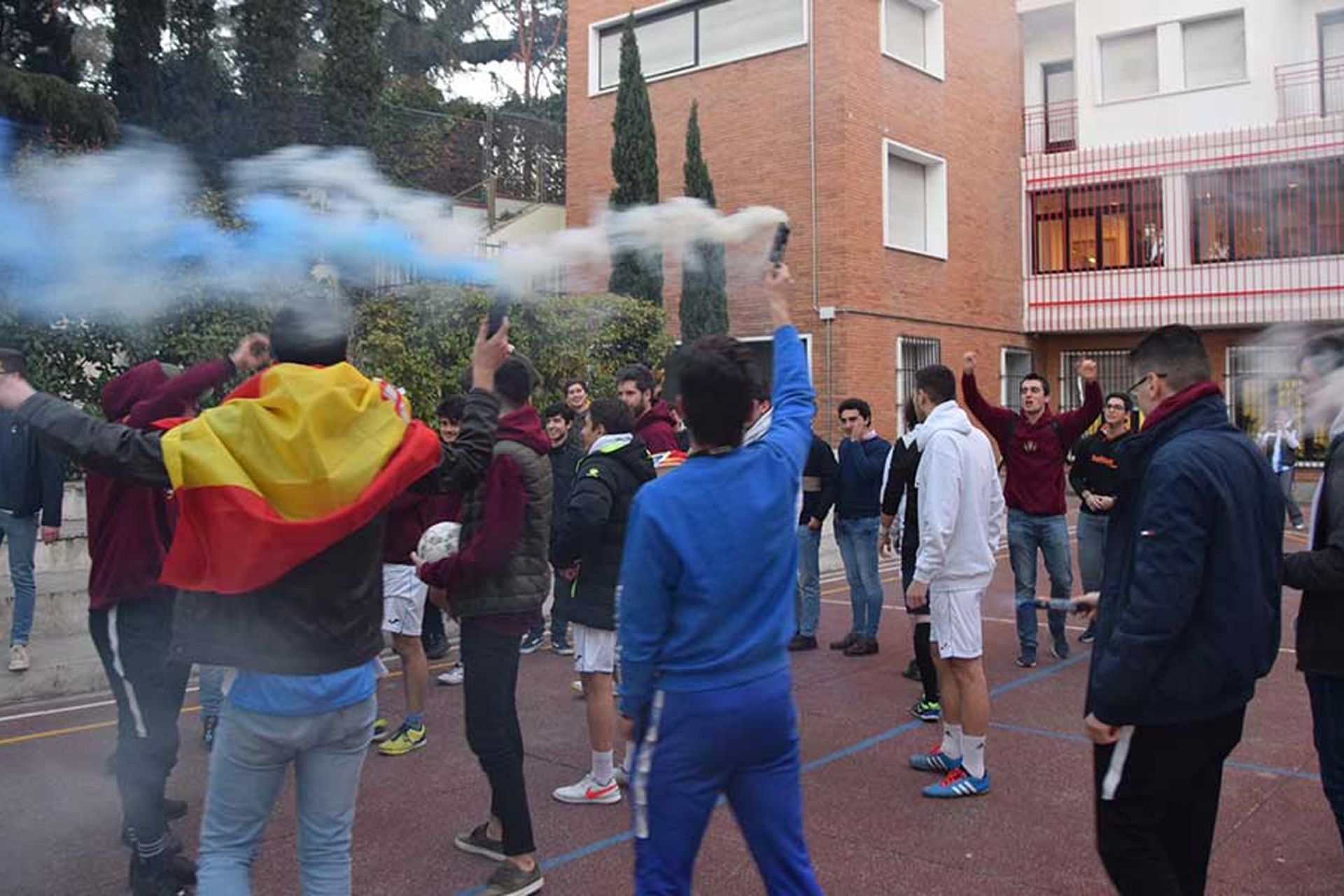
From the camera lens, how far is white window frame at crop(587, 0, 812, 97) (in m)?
17.7

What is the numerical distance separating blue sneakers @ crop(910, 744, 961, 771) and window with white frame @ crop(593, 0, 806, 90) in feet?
46.8

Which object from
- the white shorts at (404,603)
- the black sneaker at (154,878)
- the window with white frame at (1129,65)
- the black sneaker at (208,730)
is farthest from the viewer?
the window with white frame at (1129,65)

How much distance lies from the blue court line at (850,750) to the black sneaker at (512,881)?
0.07 metres

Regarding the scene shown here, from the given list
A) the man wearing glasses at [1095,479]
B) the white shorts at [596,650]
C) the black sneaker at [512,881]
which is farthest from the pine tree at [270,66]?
the black sneaker at [512,881]

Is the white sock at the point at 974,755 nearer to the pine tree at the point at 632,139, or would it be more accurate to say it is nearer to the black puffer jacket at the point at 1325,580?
the black puffer jacket at the point at 1325,580

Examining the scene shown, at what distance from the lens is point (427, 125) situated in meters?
20.6

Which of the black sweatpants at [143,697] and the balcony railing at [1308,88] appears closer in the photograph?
the black sweatpants at [143,697]

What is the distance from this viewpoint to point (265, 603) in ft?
9.52

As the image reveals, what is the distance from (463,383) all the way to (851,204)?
13428 millimetres

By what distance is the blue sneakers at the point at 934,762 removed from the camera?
17.7 ft

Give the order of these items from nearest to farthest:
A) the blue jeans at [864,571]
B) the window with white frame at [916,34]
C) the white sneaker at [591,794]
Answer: the white sneaker at [591,794]
the blue jeans at [864,571]
the window with white frame at [916,34]

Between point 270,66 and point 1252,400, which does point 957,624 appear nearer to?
point 270,66

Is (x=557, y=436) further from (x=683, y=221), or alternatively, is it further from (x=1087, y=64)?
(x=1087, y=64)

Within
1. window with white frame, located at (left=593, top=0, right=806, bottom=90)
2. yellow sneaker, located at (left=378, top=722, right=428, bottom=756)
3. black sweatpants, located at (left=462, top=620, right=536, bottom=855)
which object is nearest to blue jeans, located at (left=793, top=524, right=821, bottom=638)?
yellow sneaker, located at (left=378, top=722, right=428, bottom=756)
